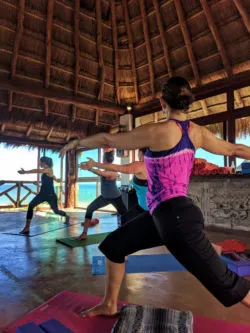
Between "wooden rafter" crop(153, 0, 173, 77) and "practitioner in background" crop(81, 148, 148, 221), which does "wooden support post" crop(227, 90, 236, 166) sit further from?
"practitioner in background" crop(81, 148, 148, 221)

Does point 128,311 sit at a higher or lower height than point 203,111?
lower

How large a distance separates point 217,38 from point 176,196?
6.75 metres

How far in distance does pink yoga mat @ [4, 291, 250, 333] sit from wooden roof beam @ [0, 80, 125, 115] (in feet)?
22.6

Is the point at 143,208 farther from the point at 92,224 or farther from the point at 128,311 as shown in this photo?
the point at 92,224

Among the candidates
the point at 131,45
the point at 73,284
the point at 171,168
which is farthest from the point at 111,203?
the point at 131,45

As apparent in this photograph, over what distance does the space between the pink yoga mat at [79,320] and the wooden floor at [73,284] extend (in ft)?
0.54

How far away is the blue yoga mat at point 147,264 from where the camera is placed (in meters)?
3.14

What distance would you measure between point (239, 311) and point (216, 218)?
390cm

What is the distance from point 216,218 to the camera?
5867mm

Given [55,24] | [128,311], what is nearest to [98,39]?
[55,24]

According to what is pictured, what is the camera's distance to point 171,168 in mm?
1531

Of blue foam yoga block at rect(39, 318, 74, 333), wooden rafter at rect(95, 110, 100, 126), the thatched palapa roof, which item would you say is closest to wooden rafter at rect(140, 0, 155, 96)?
the thatched palapa roof

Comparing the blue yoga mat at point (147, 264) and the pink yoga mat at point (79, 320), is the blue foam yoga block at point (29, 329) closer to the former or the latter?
the pink yoga mat at point (79, 320)

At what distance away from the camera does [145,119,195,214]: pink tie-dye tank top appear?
1524mm
